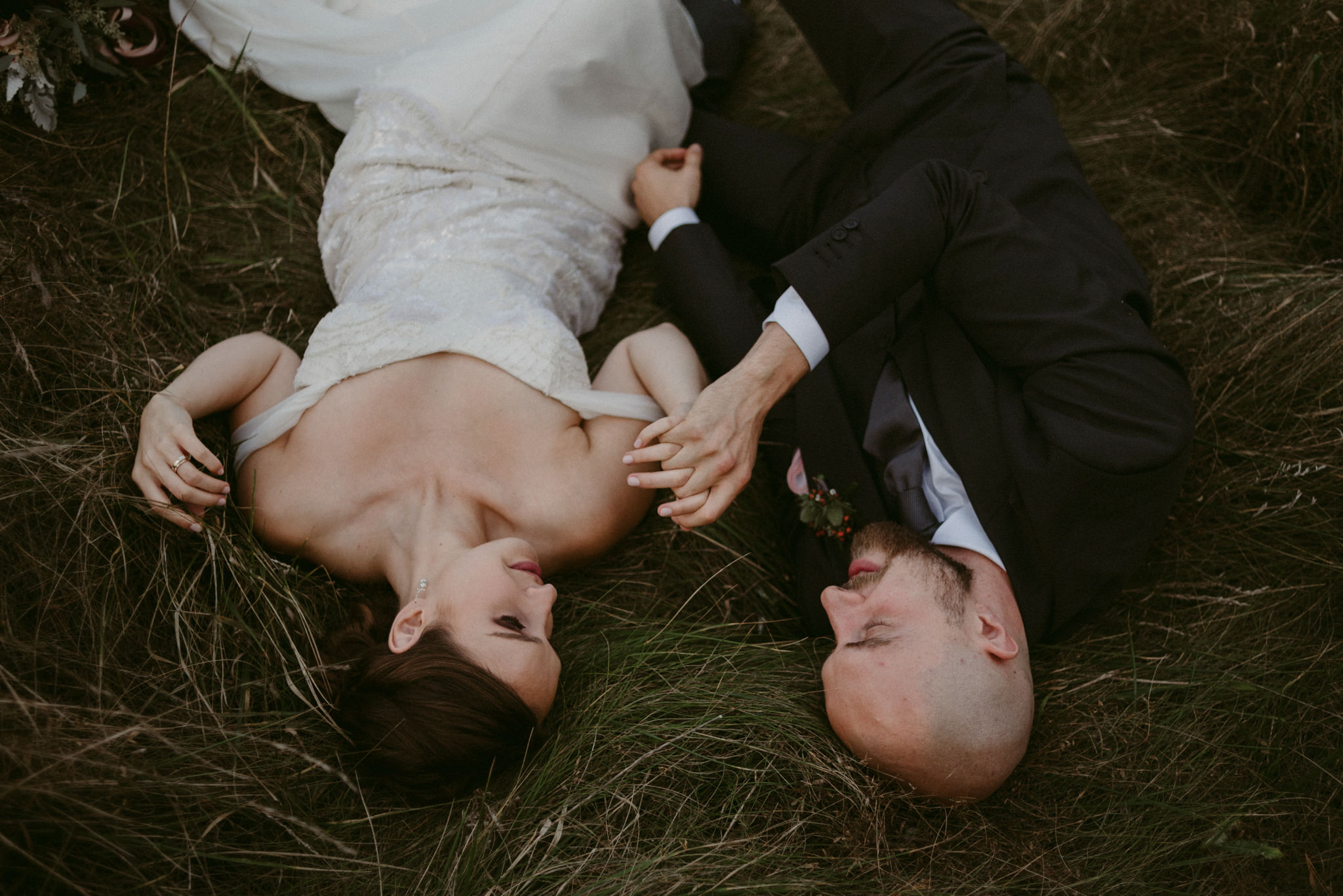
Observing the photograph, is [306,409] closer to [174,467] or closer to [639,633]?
[174,467]

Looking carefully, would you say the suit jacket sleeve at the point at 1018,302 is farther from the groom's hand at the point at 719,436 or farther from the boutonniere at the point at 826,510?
the boutonniere at the point at 826,510

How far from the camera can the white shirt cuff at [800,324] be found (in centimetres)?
252

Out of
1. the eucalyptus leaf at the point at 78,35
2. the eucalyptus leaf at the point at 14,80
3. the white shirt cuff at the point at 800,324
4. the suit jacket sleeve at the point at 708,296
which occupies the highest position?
the eucalyptus leaf at the point at 78,35

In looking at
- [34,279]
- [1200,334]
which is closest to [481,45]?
[34,279]

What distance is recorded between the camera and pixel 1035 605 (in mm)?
2674

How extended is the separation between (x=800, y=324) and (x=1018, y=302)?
2.27ft

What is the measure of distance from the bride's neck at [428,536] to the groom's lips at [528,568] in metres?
0.18

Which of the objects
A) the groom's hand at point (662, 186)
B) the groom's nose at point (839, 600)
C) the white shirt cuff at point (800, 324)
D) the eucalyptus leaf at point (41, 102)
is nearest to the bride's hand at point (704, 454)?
the white shirt cuff at point (800, 324)

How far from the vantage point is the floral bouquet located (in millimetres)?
3018

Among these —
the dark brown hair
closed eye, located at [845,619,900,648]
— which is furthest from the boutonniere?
the dark brown hair

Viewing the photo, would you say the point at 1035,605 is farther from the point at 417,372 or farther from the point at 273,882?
the point at 273,882

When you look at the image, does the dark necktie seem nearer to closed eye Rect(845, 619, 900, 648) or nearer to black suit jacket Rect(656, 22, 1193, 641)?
black suit jacket Rect(656, 22, 1193, 641)

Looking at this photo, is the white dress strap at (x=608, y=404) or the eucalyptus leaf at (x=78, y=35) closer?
the white dress strap at (x=608, y=404)

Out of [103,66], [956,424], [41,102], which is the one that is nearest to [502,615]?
[956,424]
